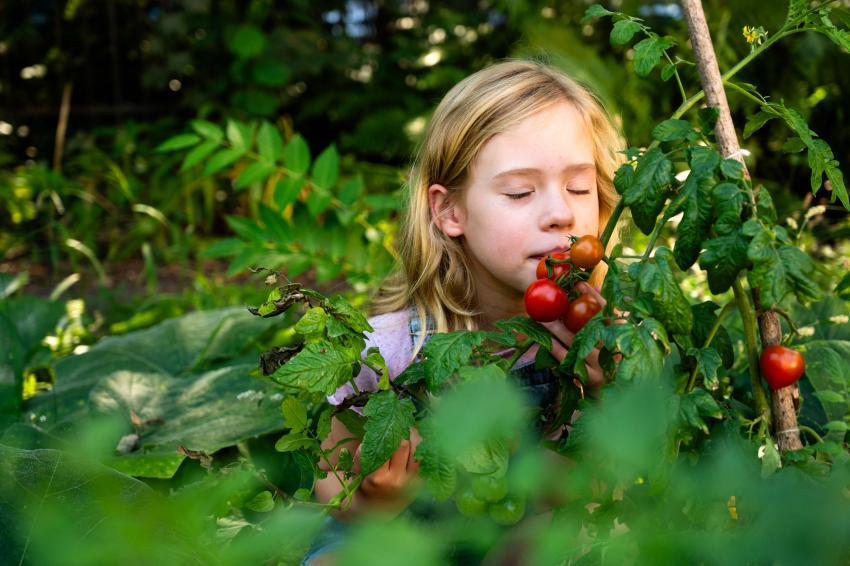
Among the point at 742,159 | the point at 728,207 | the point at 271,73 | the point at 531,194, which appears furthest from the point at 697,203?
the point at 271,73

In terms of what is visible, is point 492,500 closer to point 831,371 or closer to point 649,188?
point 649,188

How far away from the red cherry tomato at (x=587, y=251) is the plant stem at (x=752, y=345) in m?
0.17

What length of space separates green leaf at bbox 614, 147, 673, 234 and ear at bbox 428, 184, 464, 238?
0.73 metres

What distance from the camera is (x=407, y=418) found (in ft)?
3.51

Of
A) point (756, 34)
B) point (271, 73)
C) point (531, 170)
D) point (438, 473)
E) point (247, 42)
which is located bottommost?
point (271, 73)

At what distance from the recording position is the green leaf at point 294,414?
45.6 inches

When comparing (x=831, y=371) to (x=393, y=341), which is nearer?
(x=831, y=371)

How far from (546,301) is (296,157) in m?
1.84

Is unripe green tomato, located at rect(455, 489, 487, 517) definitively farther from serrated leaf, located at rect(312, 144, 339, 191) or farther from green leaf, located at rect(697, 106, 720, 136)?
serrated leaf, located at rect(312, 144, 339, 191)

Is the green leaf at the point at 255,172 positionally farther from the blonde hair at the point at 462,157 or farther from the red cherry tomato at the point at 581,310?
the red cherry tomato at the point at 581,310

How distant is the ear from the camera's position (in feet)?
5.84

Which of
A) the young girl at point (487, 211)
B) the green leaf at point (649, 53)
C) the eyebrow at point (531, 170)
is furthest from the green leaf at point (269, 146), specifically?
the green leaf at point (649, 53)

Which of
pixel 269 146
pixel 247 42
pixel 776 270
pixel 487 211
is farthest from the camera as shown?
pixel 247 42

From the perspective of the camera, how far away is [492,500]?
972 mm
